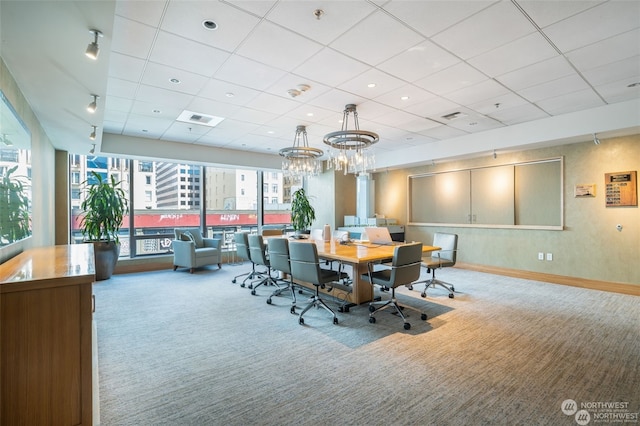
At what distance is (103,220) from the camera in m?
5.47

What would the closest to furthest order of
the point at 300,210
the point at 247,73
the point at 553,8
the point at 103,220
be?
the point at 553,8
the point at 247,73
the point at 103,220
the point at 300,210

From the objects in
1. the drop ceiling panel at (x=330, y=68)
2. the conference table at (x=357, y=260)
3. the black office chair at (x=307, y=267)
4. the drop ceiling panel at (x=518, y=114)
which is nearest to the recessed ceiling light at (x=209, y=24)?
the drop ceiling panel at (x=330, y=68)

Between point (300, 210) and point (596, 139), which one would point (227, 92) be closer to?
point (300, 210)

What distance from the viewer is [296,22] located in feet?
8.26

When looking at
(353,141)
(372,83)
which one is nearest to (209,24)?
(372,83)

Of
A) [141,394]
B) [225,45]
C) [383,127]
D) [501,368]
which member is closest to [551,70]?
[383,127]

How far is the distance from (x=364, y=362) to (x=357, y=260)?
1014mm

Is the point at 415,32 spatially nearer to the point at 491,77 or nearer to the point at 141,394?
the point at 491,77

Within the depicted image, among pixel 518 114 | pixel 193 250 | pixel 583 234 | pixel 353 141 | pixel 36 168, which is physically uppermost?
pixel 518 114

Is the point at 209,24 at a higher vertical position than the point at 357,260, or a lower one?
higher

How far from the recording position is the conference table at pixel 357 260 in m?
3.42

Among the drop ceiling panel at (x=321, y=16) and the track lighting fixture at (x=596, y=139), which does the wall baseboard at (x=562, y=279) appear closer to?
the track lighting fixture at (x=596, y=139)

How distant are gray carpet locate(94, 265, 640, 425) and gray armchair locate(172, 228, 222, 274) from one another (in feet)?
6.63

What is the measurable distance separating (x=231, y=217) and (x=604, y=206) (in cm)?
766
